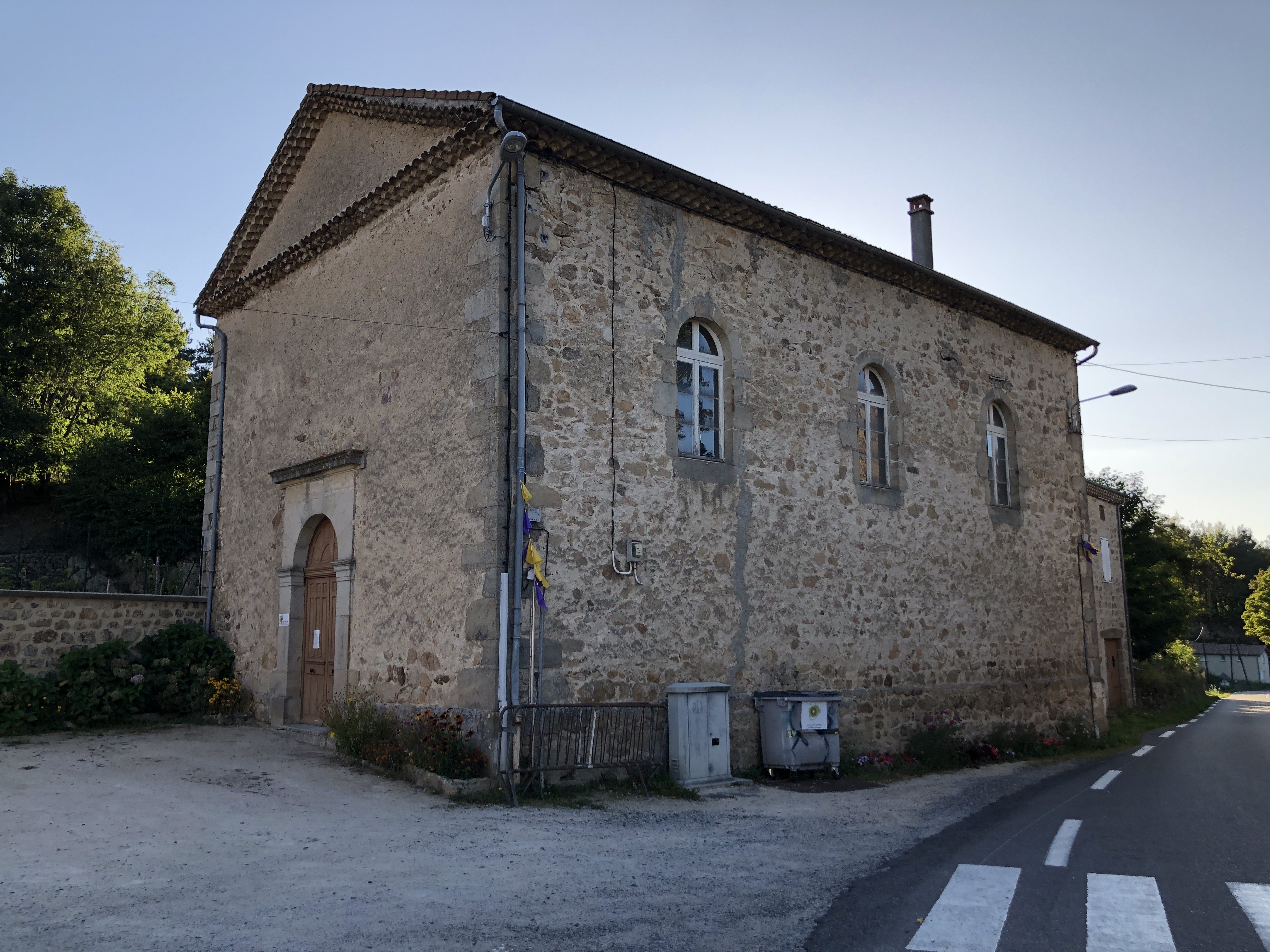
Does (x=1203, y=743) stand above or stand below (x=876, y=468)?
below

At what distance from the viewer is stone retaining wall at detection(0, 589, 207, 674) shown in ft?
34.2

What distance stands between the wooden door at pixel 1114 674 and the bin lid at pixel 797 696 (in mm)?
13788

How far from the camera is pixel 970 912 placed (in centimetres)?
464

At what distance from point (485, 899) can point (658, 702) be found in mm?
4205

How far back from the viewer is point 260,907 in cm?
446

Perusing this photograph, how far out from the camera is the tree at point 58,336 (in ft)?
80.7

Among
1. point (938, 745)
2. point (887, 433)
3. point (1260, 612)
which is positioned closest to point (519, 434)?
point (887, 433)

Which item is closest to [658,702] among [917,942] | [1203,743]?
[917,942]

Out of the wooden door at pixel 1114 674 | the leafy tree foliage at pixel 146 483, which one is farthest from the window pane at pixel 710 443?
the leafy tree foliage at pixel 146 483

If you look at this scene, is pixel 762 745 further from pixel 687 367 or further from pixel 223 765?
pixel 223 765

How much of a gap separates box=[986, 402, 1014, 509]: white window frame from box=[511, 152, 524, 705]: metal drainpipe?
27.0 feet

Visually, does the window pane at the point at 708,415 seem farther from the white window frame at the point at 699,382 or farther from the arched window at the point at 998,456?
the arched window at the point at 998,456

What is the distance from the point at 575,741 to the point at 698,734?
1.21 meters

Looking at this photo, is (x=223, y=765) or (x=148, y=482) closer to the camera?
(x=223, y=765)
